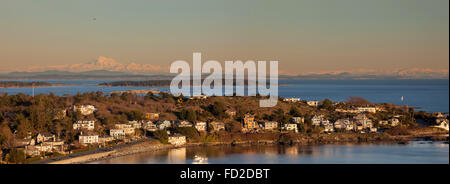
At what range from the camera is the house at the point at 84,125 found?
14.6 metres

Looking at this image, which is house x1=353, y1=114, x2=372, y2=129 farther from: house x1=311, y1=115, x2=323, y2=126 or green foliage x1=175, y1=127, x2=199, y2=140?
green foliage x1=175, y1=127, x2=199, y2=140

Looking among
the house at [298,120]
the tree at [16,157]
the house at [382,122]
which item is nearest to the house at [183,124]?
the house at [298,120]

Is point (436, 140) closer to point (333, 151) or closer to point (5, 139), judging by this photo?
point (333, 151)

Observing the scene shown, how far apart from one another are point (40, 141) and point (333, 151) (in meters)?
7.10

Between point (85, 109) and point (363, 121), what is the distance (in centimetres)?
904

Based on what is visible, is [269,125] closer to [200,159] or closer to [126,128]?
[126,128]

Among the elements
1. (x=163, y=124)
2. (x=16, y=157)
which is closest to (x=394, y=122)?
(x=163, y=124)

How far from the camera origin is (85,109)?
17016mm

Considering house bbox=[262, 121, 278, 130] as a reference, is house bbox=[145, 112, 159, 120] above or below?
above

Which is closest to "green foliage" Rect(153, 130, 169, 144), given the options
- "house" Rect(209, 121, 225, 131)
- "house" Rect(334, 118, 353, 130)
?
"house" Rect(209, 121, 225, 131)

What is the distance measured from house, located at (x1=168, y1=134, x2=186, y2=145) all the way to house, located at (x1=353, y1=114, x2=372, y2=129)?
6.01m

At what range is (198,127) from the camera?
15.4 metres

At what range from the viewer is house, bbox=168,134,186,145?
540 inches

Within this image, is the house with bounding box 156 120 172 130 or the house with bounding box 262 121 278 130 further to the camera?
the house with bounding box 262 121 278 130
